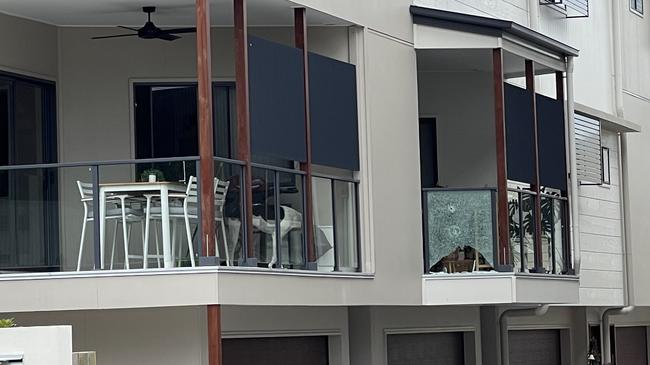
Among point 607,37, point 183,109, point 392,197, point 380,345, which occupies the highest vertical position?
point 607,37

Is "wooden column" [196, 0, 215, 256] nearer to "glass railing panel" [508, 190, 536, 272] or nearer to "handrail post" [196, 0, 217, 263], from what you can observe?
"handrail post" [196, 0, 217, 263]

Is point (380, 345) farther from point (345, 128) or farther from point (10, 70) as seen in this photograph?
point (10, 70)

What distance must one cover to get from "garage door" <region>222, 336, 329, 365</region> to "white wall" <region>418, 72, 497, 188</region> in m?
4.18

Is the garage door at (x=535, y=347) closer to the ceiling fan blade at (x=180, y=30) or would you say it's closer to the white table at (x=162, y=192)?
the ceiling fan blade at (x=180, y=30)

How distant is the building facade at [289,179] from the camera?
48.3 feet

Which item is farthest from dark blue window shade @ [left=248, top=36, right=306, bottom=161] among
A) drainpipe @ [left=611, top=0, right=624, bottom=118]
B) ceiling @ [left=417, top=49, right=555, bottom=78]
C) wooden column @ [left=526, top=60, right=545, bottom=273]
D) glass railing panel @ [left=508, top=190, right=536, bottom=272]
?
drainpipe @ [left=611, top=0, right=624, bottom=118]

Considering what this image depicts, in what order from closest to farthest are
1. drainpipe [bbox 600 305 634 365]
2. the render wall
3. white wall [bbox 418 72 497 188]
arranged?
white wall [bbox 418 72 497 188] → drainpipe [bbox 600 305 634 365] → the render wall

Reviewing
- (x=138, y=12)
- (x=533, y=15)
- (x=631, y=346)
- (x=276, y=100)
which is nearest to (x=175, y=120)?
(x=138, y=12)

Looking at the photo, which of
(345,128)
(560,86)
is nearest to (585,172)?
(560,86)

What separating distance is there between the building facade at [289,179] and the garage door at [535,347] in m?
0.08

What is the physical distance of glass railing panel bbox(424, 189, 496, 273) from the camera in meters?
19.0

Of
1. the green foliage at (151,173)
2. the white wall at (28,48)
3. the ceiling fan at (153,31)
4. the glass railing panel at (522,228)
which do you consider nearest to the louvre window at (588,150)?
the glass railing panel at (522,228)

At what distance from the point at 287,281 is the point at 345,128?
2.42 meters

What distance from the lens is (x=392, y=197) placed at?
18.2m
